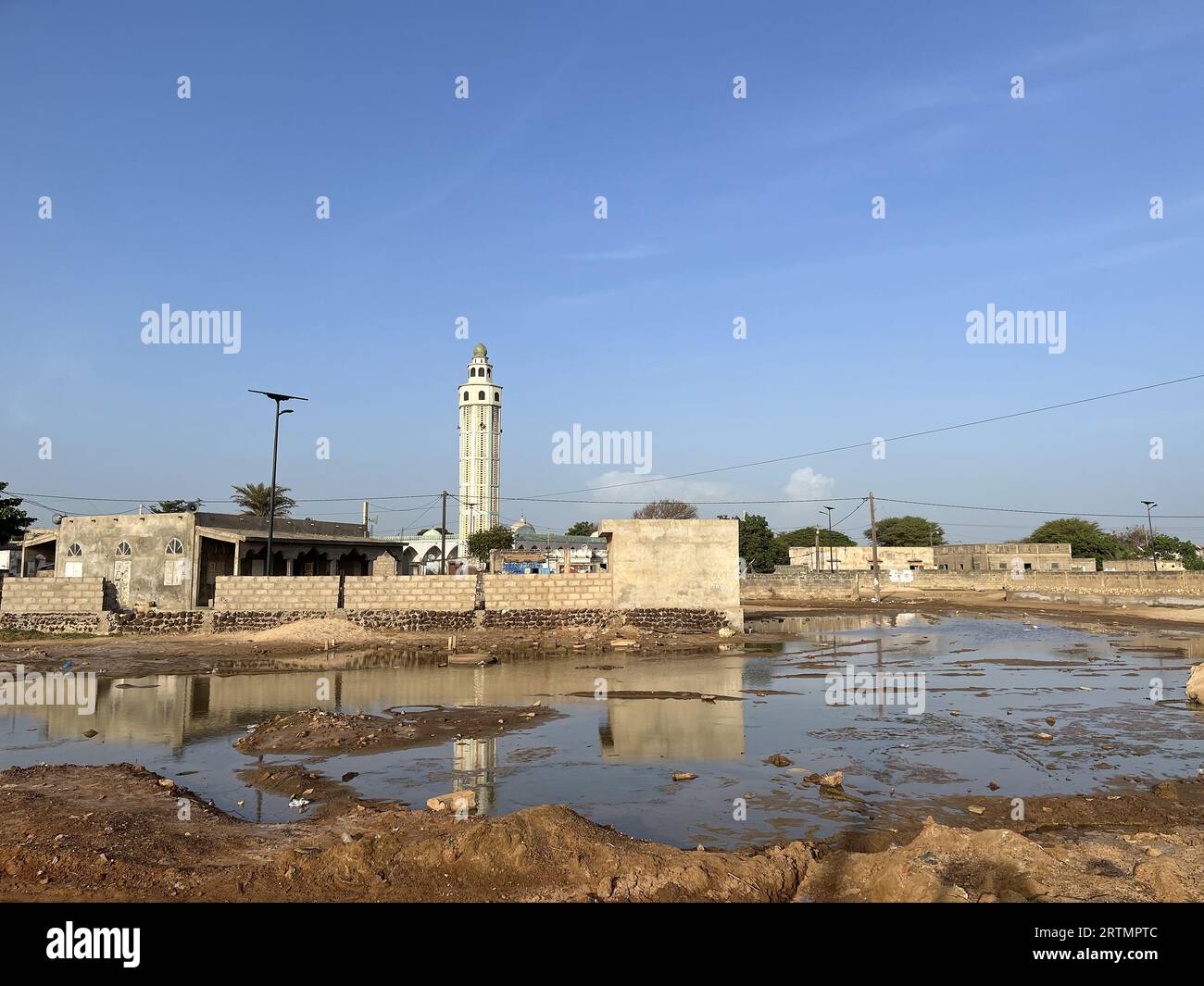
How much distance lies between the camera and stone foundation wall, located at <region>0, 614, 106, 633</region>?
2561 cm

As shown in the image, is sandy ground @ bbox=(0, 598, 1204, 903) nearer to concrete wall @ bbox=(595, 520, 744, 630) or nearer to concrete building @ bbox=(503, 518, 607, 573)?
concrete wall @ bbox=(595, 520, 744, 630)

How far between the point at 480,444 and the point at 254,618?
253ft

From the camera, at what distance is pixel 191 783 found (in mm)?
9375

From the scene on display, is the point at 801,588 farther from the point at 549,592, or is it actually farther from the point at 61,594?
the point at 61,594

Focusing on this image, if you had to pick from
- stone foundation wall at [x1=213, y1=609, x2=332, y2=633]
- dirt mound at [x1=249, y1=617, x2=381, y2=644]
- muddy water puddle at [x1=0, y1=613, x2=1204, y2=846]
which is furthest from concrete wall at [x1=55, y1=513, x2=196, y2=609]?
muddy water puddle at [x1=0, y1=613, x2=1204, y2=846]

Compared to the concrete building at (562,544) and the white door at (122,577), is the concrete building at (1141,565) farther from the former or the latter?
the white door at (122,577)

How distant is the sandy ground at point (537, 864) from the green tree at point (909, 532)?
9398 cm

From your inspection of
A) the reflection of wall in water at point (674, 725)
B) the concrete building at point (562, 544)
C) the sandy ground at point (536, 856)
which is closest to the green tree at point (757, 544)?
the concrete building at point (562, 544)

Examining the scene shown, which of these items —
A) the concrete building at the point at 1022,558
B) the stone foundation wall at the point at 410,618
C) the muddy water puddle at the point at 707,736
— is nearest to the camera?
the muddy water puddle at the point at 707,736

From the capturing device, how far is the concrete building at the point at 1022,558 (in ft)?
233
